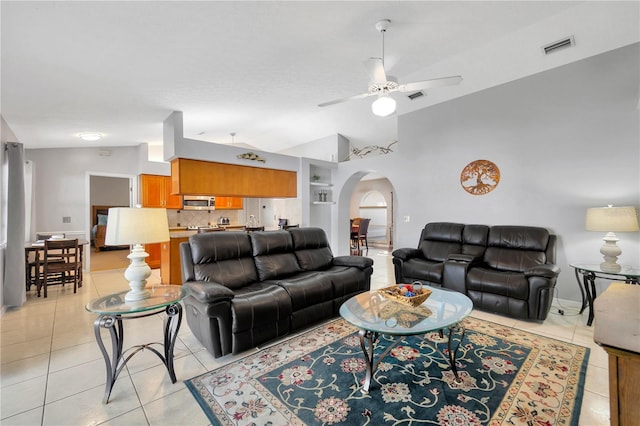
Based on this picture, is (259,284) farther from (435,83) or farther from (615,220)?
(615,220)

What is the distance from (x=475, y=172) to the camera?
463 centimetres

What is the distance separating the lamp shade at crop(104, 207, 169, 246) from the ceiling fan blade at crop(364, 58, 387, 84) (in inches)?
91.3

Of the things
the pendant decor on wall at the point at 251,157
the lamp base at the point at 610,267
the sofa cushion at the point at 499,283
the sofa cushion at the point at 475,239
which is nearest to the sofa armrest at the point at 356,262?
the sofa cushion at the point at 499,283

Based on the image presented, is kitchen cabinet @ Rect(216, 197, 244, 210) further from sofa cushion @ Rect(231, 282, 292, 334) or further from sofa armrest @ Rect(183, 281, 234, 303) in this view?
sofa armrest @ Rect(183, 281, 234, 303)

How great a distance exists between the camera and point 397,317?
2174 millimetres

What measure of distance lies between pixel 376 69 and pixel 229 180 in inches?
143

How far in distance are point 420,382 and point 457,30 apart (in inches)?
140

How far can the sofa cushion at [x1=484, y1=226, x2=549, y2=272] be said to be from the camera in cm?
368

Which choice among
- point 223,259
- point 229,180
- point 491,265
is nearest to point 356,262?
point 223,259

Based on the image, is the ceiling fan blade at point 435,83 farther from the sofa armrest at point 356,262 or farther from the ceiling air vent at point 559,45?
the sofa armrest at point 356,262

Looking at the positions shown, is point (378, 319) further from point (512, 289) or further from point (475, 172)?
point (475, 172)

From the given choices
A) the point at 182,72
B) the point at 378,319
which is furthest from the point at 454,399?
the point at 182,72

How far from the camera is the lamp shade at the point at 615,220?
295 centimetres

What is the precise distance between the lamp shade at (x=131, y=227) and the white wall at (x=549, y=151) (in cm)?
451
